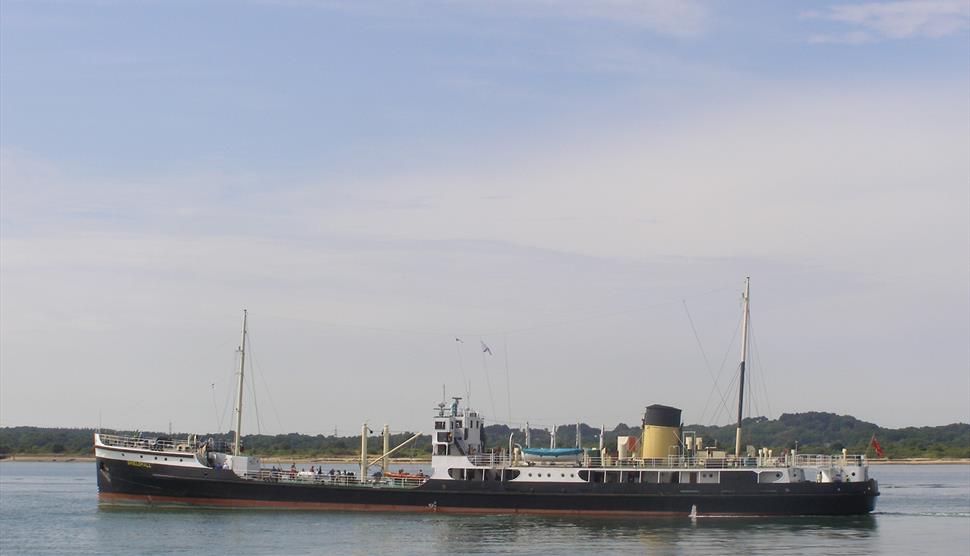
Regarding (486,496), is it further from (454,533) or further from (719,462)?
(719,462)

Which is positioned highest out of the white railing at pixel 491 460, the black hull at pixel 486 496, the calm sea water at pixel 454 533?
the white railing at pixel 491 460

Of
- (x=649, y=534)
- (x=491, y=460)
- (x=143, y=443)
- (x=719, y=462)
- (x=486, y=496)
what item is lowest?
(x=649, y=534)

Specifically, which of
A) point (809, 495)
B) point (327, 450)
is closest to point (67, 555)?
point (809, 495)

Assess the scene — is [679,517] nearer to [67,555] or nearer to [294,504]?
[294,504]

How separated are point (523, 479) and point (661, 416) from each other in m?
7.96

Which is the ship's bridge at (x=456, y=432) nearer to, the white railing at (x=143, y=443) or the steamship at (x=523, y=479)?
the steamship at (x=523, y=479)

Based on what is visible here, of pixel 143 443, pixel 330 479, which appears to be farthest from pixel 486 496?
pixel 143 443

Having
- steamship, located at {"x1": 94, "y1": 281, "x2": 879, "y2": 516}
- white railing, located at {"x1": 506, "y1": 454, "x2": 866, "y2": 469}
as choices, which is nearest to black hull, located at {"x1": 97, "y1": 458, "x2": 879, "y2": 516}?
steamship, located at {"x1": 94, "y1": 281, "x2": 879, "y2": 516}

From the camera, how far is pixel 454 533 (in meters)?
54.5

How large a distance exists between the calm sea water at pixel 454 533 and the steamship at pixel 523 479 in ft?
3.19

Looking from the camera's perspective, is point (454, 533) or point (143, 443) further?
point (143, 443)

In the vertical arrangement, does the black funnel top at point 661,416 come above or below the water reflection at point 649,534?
above

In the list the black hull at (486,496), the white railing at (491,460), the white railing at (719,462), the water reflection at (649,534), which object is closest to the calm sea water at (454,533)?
the water reflection at (649,534)

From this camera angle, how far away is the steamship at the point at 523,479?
60250mm
